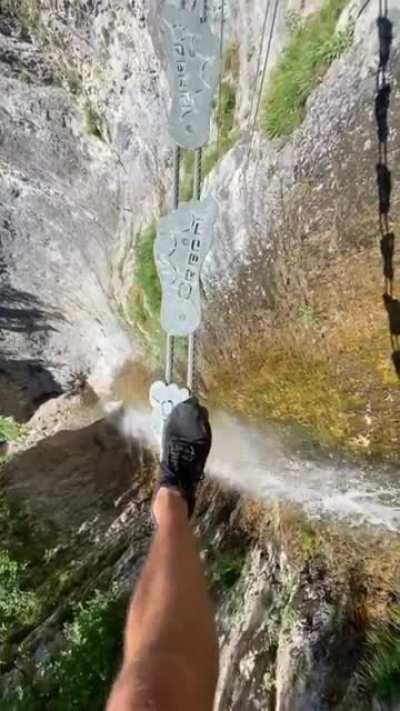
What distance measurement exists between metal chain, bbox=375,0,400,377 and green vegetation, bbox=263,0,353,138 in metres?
0.24

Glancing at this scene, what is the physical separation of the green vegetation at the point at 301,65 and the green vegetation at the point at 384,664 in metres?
2.92

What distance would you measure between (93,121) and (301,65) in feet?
7.45

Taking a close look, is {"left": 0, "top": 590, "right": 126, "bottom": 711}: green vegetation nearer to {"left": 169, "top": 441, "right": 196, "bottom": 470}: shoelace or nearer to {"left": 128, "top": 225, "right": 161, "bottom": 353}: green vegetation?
{"left": 169, "top": 441, "right": 196, "bottom": 470}: shoelace

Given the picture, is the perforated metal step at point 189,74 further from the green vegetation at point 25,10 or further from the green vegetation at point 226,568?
the green vegetation at point 226,568

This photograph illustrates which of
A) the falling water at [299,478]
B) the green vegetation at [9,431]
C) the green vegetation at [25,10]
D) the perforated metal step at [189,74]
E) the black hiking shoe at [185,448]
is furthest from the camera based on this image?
the green vegetation at [9,431]

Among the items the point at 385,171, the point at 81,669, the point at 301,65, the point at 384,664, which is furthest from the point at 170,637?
the point at 301,65

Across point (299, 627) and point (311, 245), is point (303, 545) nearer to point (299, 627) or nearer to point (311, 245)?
point (299, 627)

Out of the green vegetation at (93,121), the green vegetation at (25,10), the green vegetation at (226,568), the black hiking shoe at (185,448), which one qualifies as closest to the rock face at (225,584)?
the green vegetation at (226,568)

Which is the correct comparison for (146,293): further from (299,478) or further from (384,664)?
(384,664)

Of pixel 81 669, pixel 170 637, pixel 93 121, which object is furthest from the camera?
pixel 93 121

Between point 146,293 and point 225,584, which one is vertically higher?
point 146,293

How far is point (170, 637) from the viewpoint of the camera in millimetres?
2230

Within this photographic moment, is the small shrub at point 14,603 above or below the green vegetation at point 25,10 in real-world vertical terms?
below

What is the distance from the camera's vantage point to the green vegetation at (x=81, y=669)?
4.24 m
